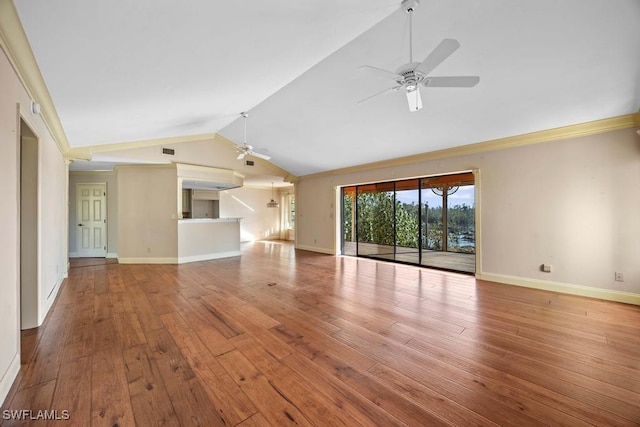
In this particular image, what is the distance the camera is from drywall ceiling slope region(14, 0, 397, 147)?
70.4 inches

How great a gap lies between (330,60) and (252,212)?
30.7 ft

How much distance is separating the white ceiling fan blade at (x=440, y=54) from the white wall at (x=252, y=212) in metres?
10.2

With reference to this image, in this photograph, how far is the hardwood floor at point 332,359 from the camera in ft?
5.22

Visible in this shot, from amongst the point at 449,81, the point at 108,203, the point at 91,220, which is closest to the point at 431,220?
the point at 449,81

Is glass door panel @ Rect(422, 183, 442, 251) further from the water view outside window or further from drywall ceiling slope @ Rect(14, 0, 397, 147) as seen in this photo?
drywall ceiling slope @ Rect(14, 0, 397, 147)

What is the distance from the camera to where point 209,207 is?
1091cm

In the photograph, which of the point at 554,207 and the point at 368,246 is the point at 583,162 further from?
the point at 368,246

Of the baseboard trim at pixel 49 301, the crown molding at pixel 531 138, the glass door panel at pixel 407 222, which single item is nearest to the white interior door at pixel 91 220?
the baseboard trim at pixel 49 301

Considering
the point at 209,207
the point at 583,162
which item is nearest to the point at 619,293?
the point at 583,162

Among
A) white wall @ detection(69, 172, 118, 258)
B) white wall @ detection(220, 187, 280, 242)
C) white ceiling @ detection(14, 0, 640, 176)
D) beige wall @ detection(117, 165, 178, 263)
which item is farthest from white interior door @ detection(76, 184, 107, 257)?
white wall @ detection(220, 187, 280, 242)

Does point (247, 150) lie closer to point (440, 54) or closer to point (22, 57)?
point (22, 57)

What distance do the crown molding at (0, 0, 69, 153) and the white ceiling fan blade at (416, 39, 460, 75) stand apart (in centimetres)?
287

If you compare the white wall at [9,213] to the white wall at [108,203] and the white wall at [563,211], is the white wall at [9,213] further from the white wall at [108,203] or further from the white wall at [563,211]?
the white wall at [563,211]

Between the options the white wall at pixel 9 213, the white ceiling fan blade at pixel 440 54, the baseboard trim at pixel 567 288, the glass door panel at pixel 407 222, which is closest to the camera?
the white wall at pixel 9 213
